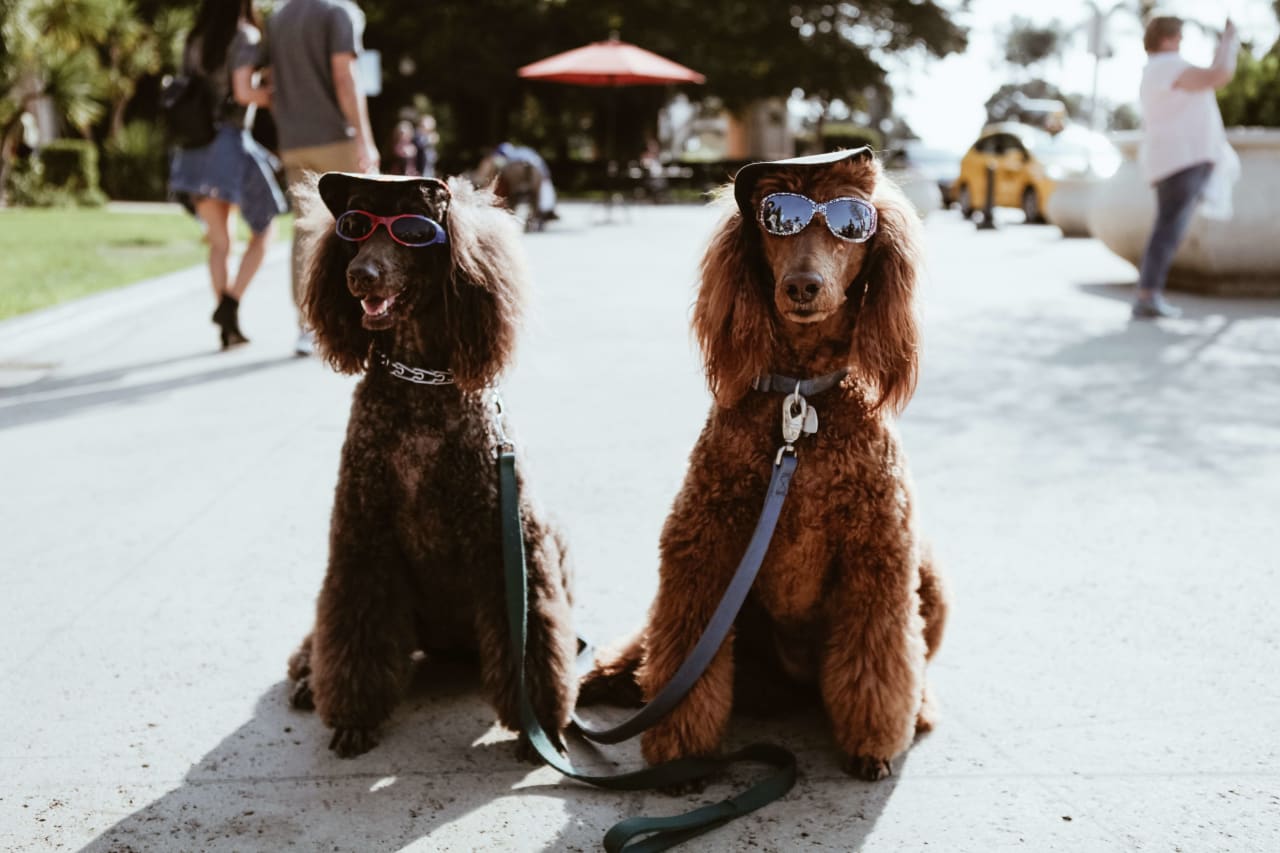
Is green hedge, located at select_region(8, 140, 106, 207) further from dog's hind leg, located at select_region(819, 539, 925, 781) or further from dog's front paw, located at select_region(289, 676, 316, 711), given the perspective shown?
dog's hind leg, located at select_region(819, 539, 925, 781)

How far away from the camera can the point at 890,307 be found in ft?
8.19

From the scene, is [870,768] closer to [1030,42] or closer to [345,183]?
[345,183]

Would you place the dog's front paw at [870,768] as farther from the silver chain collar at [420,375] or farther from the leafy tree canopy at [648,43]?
the leafy tree canopy at [648,43]

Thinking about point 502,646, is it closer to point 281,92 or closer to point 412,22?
point 281,92

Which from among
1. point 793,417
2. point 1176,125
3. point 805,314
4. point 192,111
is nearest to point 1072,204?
point 1176,125

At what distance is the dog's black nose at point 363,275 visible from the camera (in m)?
2.58

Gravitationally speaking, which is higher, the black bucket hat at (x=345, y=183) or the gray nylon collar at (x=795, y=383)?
the black bucket hat at (x=345, y=183)

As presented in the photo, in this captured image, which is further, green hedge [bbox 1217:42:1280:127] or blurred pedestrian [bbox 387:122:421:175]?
blurred pedestrian [bbox 387:122:421:175]

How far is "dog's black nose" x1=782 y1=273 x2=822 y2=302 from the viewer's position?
2.34m

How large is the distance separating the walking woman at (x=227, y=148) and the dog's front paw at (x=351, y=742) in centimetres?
503

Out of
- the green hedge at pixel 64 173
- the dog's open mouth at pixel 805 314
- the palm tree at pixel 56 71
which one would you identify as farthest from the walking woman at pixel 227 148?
the palm tree at pixel 56 71

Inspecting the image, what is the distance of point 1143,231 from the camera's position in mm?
10344

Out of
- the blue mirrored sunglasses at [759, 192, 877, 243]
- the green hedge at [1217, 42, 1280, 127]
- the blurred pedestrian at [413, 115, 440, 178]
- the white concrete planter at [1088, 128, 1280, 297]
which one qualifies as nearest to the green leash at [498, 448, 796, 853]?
the blue mirrored sunglasses at [759, 192, 877, 243]

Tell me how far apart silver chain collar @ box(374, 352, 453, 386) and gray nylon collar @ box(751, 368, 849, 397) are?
0.76 metres
